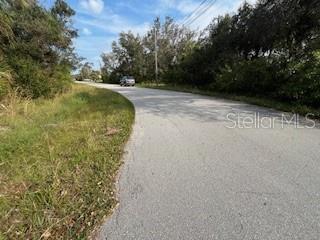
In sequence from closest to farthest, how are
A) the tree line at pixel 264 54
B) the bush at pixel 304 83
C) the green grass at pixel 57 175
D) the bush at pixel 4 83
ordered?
the green grass at pixel 57 175
the bush at pixel 4 83
the bush at pixel 304 83
the tree line at pixel 264 54

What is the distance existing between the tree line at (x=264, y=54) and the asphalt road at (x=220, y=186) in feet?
16.2

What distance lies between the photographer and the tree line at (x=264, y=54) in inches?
441

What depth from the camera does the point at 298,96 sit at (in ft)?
36.0

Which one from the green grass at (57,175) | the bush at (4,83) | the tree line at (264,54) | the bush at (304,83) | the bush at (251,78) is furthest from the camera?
the bush at (251,78)

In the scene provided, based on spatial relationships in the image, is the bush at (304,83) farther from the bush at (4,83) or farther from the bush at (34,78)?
the bush at (34,78)

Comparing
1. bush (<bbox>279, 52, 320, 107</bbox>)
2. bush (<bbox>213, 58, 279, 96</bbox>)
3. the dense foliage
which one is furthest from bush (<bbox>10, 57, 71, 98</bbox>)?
bush (<bbox>279, 52, 320, 107</bbox>)

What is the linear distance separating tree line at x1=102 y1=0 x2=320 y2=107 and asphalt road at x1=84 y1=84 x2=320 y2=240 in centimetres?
495

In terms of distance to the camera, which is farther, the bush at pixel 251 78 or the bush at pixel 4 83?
the bush at pixel 251 78

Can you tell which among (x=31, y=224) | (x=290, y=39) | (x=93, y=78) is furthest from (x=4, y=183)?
(x=93, y=78)

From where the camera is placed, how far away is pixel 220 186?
3.83 m

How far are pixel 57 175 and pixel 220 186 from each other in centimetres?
244

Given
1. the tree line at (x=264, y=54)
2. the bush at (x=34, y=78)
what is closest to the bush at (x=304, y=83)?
the tree line at (x=264, y=54)

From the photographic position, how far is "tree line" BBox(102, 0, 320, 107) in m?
11.2

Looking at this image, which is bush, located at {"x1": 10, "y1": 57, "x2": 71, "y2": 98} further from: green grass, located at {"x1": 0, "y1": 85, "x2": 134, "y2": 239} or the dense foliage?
green grass, located at {"x1": 0, "y1": 85, "x2": 134, "y2": 239}
